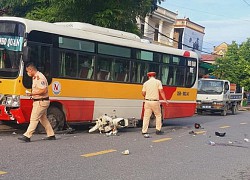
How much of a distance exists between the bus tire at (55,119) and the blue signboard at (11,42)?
1.93m

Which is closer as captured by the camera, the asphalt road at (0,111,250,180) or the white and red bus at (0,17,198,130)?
the asphalt road at (0,111,250,180)

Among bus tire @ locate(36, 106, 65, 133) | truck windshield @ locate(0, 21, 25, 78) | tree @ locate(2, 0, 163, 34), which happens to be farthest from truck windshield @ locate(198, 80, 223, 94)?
truck windshield @ locate(0, 21, 25, 78)

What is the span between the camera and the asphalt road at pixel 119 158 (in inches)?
276

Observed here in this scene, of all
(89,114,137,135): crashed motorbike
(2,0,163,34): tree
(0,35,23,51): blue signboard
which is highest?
(2,0,163,34): tree

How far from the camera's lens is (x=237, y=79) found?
40.6 meters

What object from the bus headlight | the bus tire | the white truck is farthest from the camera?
the white truck

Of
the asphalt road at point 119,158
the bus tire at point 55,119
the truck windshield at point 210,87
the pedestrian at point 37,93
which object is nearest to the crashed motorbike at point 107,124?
the asphalt road at point 119,158

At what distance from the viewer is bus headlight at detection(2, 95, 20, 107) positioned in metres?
10.4

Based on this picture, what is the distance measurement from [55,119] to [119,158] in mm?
3626

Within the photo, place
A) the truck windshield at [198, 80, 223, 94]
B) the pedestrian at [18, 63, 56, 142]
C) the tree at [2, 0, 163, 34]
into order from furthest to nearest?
the truck windshield at [198, 80, 223, 94]
the tree at [2, 0, 163, 34]
the pedestrian at [18, 63, 56, 142]

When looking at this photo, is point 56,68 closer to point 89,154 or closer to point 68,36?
point 68,36

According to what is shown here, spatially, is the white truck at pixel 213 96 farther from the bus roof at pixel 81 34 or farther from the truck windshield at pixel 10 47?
the truck windshield at pixel 10 47

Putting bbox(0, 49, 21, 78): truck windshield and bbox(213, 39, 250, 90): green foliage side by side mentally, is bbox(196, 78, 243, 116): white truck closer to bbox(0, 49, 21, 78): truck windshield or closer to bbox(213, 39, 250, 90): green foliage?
bbox(213, 39, 250, 90): green foliage

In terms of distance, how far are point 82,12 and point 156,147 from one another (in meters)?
8.72
